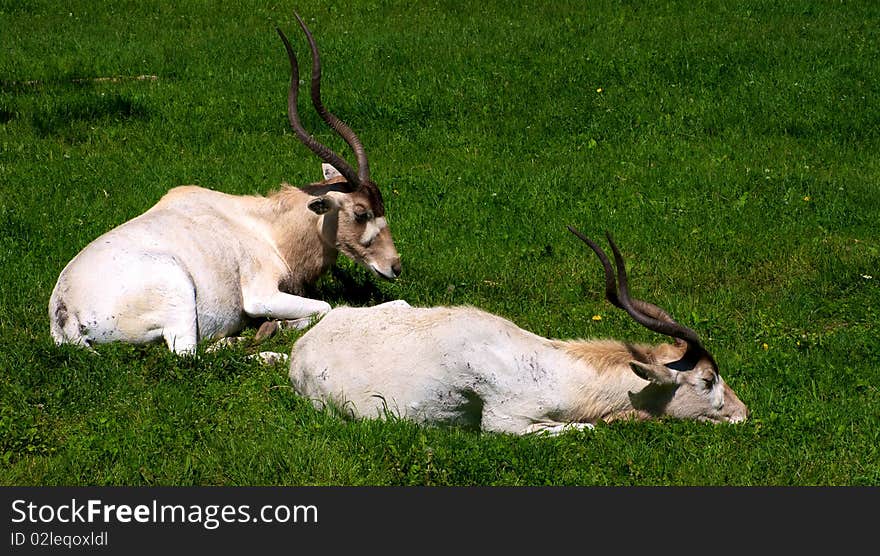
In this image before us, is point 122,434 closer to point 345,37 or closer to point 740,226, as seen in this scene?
point 740,226

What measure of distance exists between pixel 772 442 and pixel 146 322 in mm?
4478

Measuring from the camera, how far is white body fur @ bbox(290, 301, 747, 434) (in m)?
7.44

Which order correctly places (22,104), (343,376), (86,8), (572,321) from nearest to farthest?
(343,376) → (572,321) → (22,104) → (86,8)

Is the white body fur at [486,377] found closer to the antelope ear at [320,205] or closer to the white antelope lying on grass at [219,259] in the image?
the white antelope lying on grass at [219,259]

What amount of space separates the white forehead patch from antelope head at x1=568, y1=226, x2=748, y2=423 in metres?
3.04

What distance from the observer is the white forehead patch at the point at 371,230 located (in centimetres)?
1038

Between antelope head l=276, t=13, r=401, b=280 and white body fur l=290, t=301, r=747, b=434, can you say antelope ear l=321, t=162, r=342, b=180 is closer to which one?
antelope head l=276, t=13, r=401, b=280

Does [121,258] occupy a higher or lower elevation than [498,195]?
higher

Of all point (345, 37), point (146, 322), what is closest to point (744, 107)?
point (345, 37)

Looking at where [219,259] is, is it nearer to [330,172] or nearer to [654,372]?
[330,172]

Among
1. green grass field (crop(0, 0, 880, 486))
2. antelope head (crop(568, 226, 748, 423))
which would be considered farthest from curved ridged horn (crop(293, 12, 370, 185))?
antelope head (crop(568, 226, 748, 423))

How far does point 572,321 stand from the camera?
31.7ft

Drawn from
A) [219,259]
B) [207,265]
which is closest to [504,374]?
[207,265]

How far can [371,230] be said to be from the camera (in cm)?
1038
